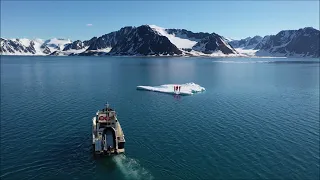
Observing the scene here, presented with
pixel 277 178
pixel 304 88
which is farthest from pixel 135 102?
pixel 304 88

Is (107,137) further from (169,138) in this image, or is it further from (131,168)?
(169,138)

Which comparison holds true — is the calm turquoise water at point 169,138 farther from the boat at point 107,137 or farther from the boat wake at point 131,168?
the boat at point 107,137

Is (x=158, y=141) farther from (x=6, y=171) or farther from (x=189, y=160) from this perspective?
(x=6, y=171)

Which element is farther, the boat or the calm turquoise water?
the boat

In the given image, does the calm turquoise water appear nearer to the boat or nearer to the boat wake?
the boat wake

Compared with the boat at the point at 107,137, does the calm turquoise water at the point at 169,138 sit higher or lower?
lower

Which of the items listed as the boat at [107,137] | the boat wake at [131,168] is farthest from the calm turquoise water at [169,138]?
the boat at [107,137]

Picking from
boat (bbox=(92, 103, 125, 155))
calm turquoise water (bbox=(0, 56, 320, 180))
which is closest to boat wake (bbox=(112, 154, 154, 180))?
calm turquoise water (bbox=(0, 56, 320, 180))
